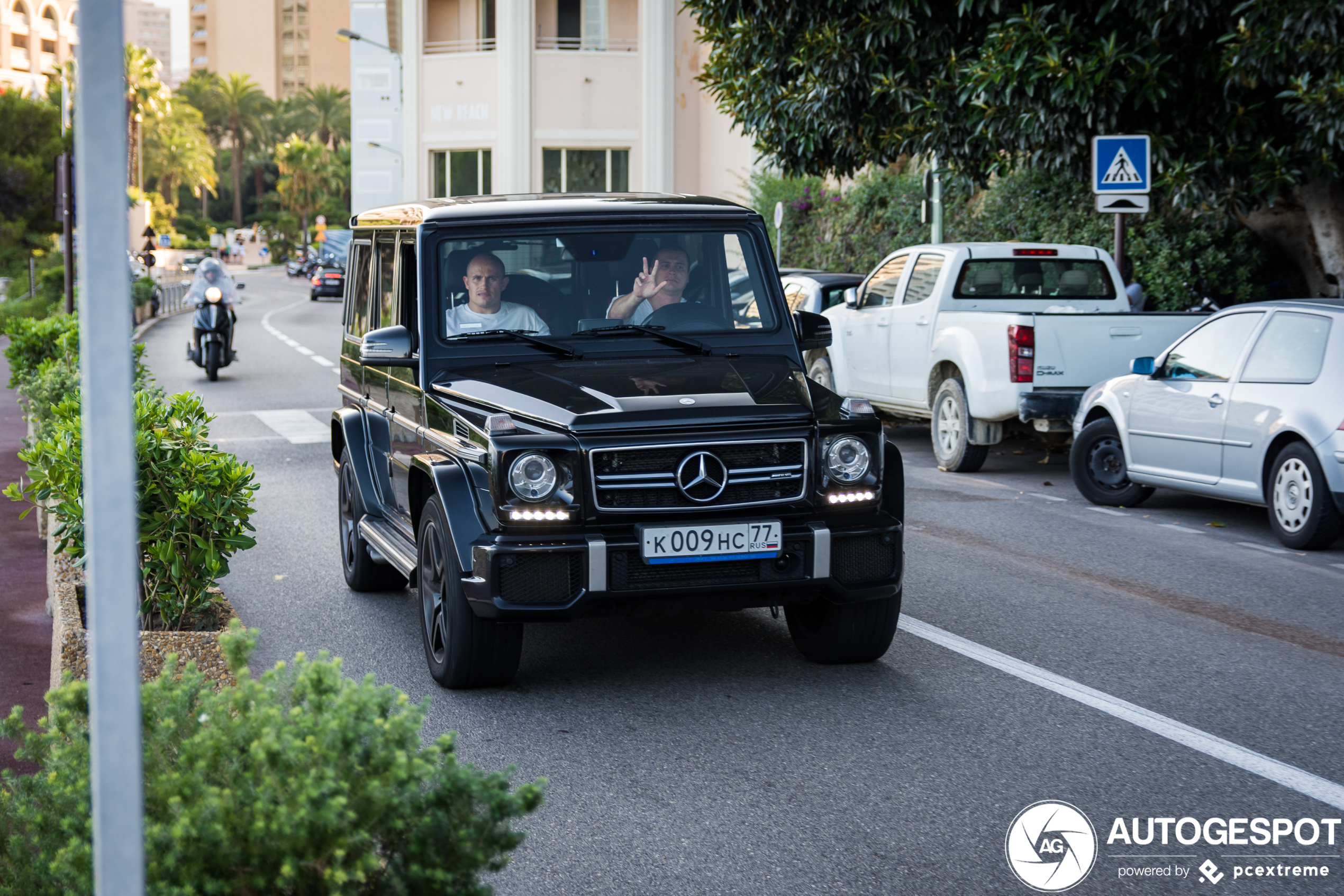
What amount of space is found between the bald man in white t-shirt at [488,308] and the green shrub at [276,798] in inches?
140

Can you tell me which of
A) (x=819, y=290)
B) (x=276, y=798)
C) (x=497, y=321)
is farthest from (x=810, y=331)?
(x=819, y=290)

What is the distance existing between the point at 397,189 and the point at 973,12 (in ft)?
174

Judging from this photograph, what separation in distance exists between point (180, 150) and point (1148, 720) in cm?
10369

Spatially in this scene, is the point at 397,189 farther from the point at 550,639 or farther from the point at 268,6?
the point at 268,6

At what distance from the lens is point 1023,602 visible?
757 centimetres

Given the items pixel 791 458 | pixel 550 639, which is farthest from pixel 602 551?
pixel 550 639

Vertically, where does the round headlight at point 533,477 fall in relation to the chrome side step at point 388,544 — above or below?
above

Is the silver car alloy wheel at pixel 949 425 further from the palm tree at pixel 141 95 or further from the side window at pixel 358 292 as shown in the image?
the palm tree at pixel 141 95

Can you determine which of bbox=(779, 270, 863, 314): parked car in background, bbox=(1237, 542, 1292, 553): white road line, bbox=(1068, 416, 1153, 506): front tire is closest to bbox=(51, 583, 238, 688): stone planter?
bbox=(1237, 542, 1292, 553): white road line

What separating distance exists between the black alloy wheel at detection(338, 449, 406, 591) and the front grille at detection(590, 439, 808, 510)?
253cm

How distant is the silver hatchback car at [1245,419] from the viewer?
9.14 m

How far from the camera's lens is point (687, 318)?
6.61 meters

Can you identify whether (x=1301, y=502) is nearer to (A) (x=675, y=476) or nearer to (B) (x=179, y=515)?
(A) (x=675, y=476)

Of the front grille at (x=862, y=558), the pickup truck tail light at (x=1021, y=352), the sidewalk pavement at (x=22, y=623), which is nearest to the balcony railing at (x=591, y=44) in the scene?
the pickup truck tail light at (x=1021, y=352)
